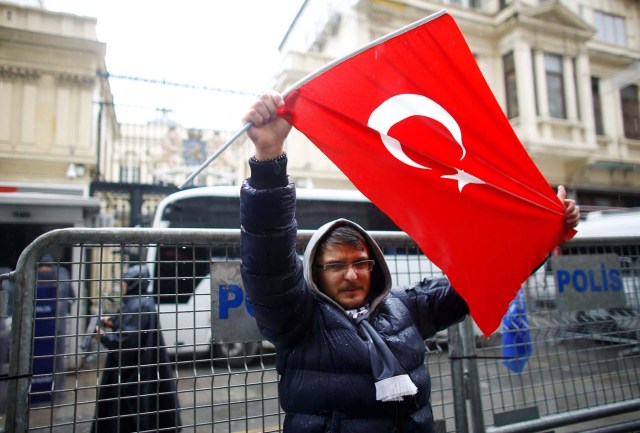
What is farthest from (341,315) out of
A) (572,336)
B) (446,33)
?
(572,336)

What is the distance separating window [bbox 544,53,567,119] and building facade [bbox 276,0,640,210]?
0.14 ft

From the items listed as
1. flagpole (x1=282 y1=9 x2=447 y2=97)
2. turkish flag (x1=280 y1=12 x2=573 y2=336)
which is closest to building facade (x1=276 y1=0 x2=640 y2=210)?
turkish flag (x1=280 y1=12 x2=573 y2=336)

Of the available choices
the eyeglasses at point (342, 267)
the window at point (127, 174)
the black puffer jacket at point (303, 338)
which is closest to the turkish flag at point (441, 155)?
the eyeglasses at point (342, 267)

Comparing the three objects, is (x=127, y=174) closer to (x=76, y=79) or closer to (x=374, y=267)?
(x=76, y=79)

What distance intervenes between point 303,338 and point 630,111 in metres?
23.6

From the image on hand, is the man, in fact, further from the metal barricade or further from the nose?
the metal barricade

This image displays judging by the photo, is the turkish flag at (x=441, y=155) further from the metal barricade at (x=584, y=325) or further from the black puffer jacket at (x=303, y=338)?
the metal barricade at (x=584, y=325)

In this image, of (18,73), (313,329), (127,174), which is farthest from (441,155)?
(127,174)

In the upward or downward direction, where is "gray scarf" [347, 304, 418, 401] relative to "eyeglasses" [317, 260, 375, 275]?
downward

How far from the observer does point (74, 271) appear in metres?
2.60

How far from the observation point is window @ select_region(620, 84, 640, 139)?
19141 millimetres

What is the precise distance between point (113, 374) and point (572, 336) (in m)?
3.17

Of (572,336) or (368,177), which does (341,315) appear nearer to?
(368,177)

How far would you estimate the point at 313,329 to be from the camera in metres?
1.67
